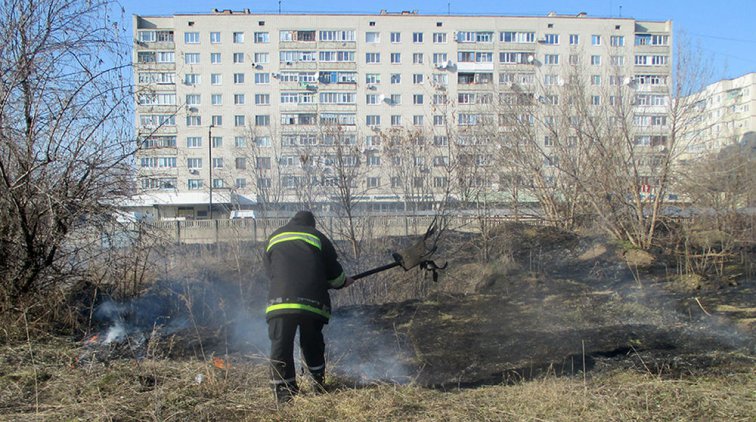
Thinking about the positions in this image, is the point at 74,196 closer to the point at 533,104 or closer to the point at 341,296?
the point at 341,296

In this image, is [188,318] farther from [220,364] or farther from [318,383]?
[318,383]

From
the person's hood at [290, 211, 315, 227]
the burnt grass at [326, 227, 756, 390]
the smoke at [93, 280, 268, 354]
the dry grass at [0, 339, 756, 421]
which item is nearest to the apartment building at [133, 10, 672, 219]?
the smoke at [93, 280, 268, 354]

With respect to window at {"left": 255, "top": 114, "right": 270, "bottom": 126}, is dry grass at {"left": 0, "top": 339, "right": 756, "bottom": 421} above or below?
below

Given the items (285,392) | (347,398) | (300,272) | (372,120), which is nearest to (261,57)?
(372,120)

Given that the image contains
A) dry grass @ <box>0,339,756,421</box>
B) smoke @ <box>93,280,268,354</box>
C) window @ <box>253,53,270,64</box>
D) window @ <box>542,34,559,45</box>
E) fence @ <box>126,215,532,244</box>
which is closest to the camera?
dry grass @ <box>0,339,756,421</box>

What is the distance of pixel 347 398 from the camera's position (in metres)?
4.14

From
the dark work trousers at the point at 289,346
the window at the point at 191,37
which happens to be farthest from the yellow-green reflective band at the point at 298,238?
the window at the point at 191,37

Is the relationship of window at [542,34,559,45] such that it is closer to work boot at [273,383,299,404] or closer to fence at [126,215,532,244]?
fence at [126,215,532,244]

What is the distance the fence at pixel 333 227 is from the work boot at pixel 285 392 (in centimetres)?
728

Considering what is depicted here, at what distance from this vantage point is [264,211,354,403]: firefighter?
4.31 m

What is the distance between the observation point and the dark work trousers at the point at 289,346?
429 centimetres

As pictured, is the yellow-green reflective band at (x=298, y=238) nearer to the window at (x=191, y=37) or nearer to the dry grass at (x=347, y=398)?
the dry grass at (x=347, y=398)

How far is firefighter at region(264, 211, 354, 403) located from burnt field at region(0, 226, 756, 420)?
0.23m

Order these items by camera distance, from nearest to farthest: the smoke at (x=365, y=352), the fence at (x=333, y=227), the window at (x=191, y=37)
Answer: the smoke at (x=365, y=352)
the fence at (x=333, y=227)
the window at (x=191, y=37)
